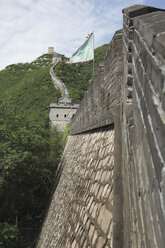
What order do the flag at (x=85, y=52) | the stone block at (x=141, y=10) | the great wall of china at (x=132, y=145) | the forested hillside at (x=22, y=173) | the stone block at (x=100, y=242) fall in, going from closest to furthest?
the great wall of china at (x=132, y=145) < the stone block at (x=141, y=10) < the stone block at (x=100, y=242) < the flag at (x=85, y=52) < the forested hillside at (x=22, y=173)

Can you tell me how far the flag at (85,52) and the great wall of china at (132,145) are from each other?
4208 millimetres

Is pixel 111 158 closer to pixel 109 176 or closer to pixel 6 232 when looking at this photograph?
pixel 109 176

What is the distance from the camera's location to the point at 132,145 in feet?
5.67

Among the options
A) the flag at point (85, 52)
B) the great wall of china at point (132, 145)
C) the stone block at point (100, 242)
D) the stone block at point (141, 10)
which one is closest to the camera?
the great wall of china at point (132, 145)

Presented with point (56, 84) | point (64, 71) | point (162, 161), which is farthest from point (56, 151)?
point (64, 71)

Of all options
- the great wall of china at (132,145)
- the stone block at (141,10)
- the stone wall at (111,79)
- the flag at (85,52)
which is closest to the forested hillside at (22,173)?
the flag at (85,52)

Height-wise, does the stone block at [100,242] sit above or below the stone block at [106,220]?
below

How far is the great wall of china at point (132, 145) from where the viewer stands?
2.93ft

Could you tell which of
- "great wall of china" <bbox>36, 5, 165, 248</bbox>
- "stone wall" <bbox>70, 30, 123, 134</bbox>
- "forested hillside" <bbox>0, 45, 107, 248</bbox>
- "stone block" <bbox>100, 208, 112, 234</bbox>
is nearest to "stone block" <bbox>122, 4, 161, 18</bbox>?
"great wall of china" <bbox>36, 5, 165, 248</bbox>

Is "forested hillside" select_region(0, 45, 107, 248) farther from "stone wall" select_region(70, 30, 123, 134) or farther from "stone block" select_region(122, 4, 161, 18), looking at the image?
"stone block" select_region(122, 4, 161, 18)

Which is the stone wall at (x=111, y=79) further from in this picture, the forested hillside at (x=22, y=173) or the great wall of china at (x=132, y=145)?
the forested hillside at (x=22, y=173)

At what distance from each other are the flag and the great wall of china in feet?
13.8

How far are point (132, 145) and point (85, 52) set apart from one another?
692cm

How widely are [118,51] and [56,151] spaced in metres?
15.1
